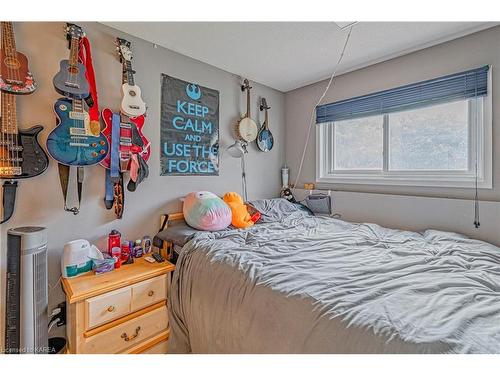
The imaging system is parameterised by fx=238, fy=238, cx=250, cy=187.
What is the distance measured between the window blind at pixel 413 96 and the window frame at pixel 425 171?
7cm

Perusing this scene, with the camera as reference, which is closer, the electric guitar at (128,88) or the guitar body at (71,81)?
the guitar body at (71,81)

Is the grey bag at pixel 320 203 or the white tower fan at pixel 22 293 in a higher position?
the grey bag at pixel 320 203

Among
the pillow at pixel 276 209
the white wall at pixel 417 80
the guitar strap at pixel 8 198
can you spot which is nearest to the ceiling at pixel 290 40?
the white wall at pixel 417 80

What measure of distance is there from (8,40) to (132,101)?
64cm

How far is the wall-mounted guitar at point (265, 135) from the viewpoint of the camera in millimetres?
2686

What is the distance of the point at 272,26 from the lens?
1.64 m

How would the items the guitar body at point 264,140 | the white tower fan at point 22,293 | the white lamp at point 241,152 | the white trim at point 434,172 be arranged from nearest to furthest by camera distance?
the white tower fan at point 22,293 < the white trim at point 434,172 < the white lamp at point 241,152 < the guitar body at point 264,140

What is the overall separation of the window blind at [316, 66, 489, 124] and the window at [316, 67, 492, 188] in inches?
0.7

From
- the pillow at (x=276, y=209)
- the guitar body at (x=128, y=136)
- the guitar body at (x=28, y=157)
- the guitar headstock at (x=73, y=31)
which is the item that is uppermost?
the guitar headstock at (x=73, y=31)

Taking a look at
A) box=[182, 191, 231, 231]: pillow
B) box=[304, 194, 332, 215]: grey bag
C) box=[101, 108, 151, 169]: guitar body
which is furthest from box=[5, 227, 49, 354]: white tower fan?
box=[304, 194, 332, 215]: grey bag

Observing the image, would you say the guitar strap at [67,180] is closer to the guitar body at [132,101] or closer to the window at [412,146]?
the guitar body at [132,101]

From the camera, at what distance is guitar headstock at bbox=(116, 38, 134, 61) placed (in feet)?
5.42

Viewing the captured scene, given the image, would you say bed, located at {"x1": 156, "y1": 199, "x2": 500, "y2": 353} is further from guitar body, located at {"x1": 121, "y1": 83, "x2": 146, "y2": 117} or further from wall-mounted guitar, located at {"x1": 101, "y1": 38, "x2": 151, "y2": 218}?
guitar body, located at {"x1": 121, "y1": 83, "x2": 146, "y2": 117}

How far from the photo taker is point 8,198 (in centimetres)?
126
